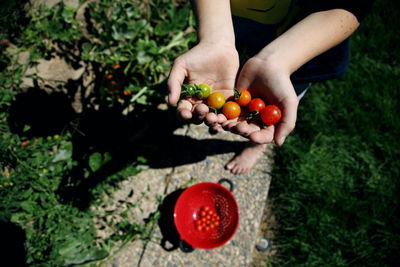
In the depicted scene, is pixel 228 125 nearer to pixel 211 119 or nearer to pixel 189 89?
pixel 211 119

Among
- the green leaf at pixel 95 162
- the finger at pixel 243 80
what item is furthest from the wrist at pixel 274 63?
the green leaf at pixel 95 162

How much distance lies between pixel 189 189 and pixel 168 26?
1.75m

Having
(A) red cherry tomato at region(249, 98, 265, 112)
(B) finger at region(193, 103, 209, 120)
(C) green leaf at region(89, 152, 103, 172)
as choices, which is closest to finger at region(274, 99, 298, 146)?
(A) red cherry tomato at region(249, 98, 265, 112)

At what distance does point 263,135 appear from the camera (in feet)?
5.86

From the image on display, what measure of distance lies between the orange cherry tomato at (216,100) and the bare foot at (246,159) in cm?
90

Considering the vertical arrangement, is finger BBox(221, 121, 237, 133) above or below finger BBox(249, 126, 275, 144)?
above

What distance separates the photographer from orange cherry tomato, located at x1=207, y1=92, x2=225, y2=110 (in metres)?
1.97

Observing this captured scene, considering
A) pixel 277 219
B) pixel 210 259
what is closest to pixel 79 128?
pixel 210 259

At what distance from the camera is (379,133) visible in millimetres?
3129

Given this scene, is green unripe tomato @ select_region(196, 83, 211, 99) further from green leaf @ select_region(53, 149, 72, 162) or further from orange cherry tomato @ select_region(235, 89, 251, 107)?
green leaf @ select_region(53, 149, 72, 162)

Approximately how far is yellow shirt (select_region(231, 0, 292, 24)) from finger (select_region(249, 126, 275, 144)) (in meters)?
0.77

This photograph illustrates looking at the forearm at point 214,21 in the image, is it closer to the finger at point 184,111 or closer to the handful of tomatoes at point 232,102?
the handful of tomatoes at point 232,102

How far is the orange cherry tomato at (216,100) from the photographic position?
1974mm

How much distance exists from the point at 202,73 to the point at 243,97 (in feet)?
1.12
